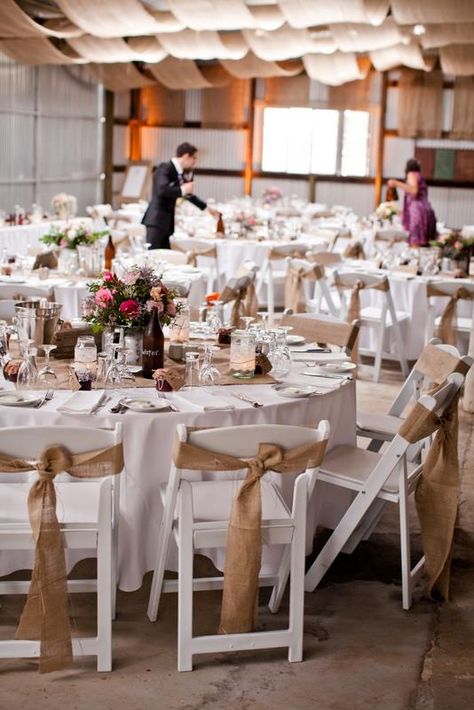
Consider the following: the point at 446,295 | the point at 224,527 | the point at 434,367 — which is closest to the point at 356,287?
the point at 446,295

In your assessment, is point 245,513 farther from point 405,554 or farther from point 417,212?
point 417,212

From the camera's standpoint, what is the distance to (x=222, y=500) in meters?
3.95

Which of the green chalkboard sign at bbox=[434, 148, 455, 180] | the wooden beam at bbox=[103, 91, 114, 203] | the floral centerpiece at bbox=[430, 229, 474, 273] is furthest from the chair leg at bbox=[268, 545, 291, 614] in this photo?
the wooden beam at bbox=[103, 91, 114, 203]

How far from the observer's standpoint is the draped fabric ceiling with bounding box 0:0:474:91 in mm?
11266

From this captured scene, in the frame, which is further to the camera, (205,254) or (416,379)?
(205,254)

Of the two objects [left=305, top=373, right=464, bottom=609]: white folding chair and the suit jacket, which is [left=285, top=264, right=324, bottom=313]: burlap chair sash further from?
[left=305, top=373, right=464, bottom=609]: white folding chair

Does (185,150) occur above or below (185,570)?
above

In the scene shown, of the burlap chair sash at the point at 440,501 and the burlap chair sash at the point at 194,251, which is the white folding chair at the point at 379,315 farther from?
the burlap chair sash at the point at 440,501

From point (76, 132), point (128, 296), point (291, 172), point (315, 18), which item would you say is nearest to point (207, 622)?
point (128, 296)

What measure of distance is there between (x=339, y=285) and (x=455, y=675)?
16.6 ft

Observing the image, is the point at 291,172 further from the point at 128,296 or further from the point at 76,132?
the point at 128,296

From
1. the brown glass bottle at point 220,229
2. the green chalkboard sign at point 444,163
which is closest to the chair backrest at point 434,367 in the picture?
the brown glass bottle at point 220,229

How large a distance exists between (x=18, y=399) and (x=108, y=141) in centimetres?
1517

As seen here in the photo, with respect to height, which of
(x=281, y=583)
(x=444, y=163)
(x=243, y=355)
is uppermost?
(x=444, y=163)
